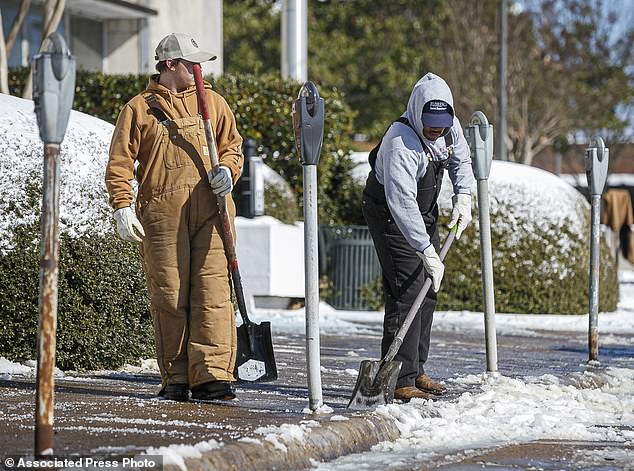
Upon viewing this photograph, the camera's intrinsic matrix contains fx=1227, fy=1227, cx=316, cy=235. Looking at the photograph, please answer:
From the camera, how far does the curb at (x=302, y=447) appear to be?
4.85m

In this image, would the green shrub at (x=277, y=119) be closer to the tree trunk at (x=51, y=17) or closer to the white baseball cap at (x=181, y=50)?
the tree trunk at (x=51, y=17)

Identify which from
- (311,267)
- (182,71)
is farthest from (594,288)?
(182,71)

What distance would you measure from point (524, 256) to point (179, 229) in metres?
7.18

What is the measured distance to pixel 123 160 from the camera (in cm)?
623

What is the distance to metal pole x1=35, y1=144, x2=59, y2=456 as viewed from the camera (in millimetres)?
4520

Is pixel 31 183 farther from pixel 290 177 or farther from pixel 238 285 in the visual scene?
pixel 290 177

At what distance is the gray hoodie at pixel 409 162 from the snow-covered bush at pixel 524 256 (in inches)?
234

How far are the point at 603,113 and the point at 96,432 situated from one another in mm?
28919

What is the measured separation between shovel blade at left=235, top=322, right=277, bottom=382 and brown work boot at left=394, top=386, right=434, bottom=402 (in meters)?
0.70

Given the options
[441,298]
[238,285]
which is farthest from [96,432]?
[441,298]

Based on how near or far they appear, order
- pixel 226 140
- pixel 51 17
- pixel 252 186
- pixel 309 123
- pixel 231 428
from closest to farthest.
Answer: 1. pixel 231 428
2. pixel 309 123
3. pixel 226 140
4. pixel 51 17
5. pixel 252 186

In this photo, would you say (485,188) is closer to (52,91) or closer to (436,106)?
(436,106)

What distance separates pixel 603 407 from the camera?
6.97m

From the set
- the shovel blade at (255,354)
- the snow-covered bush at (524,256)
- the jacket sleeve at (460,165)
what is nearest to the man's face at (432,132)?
the jacket sleeve at (460,165)
